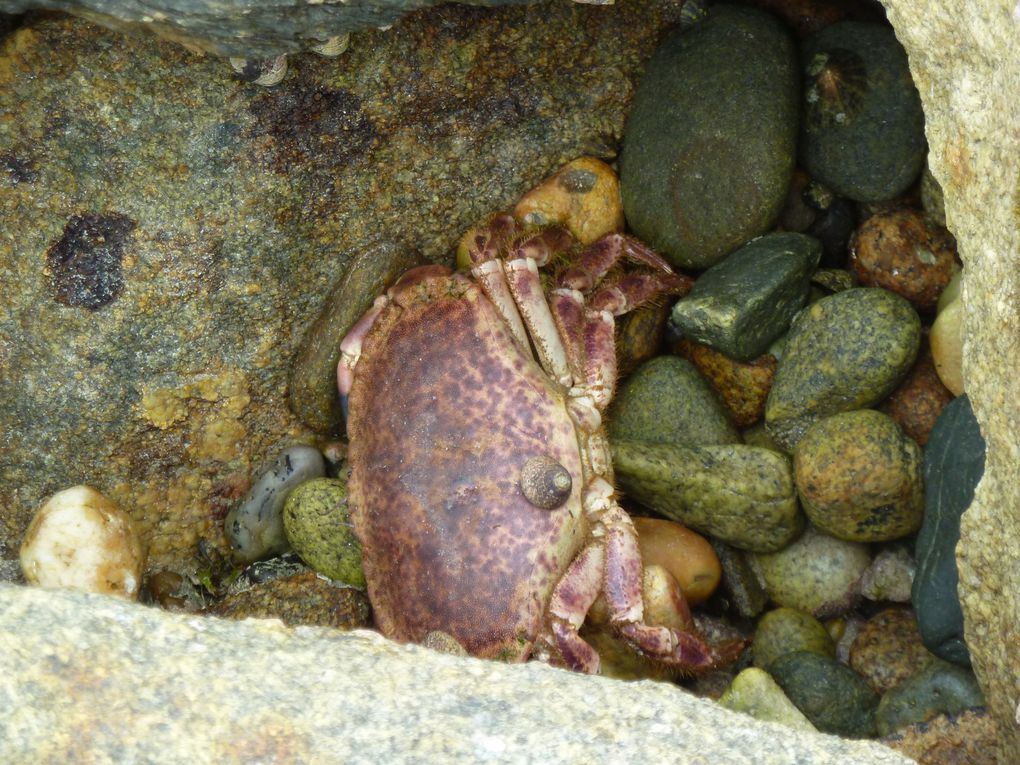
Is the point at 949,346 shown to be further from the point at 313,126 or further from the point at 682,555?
the point at 313,126

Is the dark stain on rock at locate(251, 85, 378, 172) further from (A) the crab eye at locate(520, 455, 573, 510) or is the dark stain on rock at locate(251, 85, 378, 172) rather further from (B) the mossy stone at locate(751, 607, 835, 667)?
(B) the mossy stone at locate(751, 607, 835, 667)

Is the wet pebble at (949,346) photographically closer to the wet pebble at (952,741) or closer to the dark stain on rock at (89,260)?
the wet pebble at (952,741)

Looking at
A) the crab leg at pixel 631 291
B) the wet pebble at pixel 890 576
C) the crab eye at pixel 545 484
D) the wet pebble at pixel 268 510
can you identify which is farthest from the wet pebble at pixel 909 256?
the wet pebble at pixel 268 510

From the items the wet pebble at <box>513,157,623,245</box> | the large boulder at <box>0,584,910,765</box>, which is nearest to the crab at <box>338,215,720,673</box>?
the wet pebble at <box>513,157,623,245</box>

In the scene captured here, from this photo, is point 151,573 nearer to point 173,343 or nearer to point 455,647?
point 173,343

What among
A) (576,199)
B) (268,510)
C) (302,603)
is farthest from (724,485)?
(268,510)
